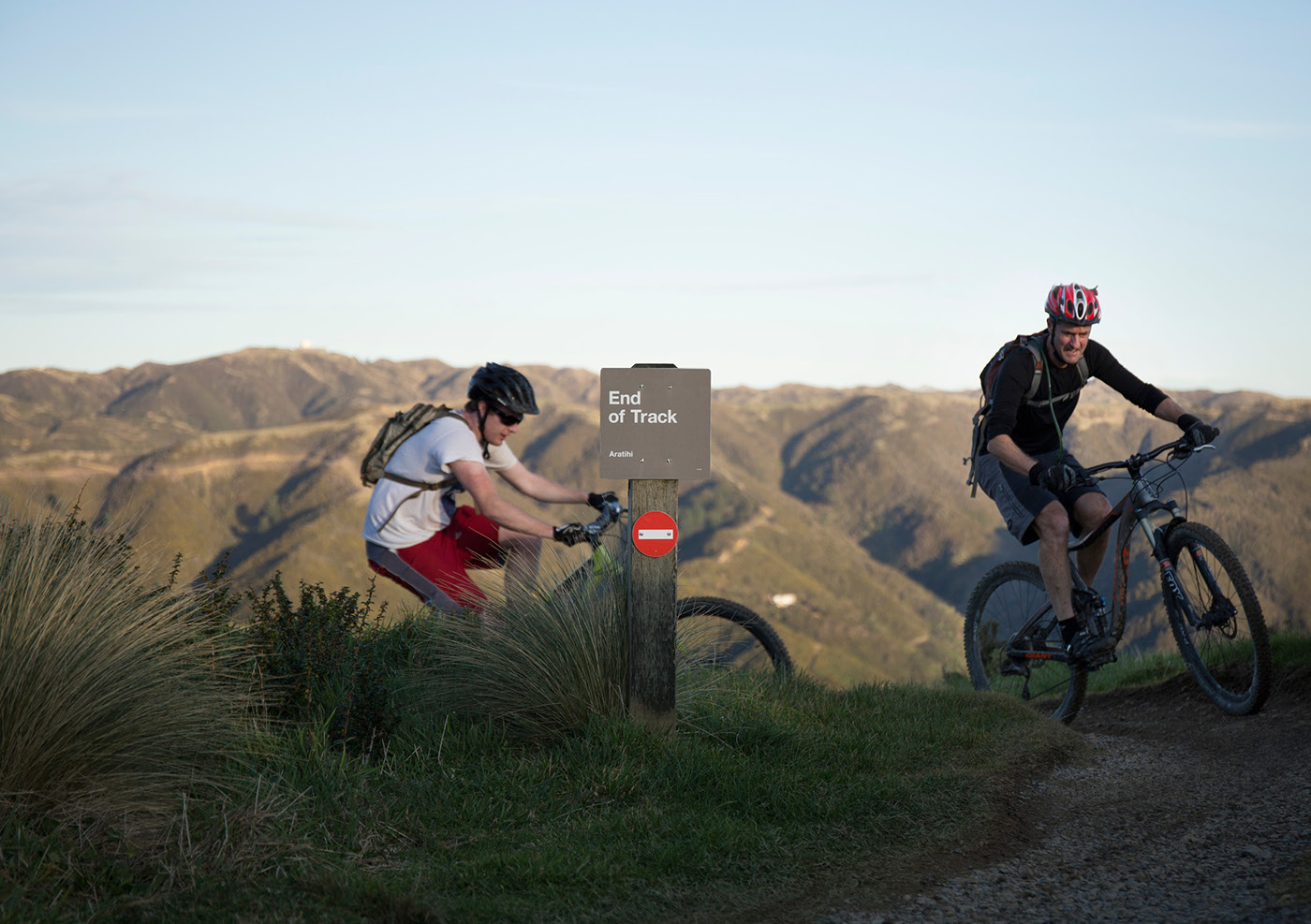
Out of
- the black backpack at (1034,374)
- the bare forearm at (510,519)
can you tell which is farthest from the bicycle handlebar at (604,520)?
the black backpack at (1034,374)

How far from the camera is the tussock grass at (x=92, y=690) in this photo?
3.72 m

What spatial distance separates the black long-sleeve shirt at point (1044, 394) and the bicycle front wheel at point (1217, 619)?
950 mm

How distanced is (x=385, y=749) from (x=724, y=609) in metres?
2.52

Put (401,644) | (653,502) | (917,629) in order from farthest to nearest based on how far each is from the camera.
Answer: (917,629)
(401,644)
(653,502)

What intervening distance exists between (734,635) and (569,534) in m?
1.22

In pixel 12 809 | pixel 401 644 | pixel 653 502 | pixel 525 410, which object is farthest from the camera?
pixel 525 410

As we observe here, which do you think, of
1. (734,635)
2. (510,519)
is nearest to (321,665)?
(510,519)

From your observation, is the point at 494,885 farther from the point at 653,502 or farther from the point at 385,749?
→ the point at 653,502

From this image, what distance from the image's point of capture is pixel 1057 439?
6.65 meters

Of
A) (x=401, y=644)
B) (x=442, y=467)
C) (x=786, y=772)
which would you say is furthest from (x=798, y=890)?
(x=442, y=467)

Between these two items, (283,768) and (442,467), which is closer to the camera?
(283,768)

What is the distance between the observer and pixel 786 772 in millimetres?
4805

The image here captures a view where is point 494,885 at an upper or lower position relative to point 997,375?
lower

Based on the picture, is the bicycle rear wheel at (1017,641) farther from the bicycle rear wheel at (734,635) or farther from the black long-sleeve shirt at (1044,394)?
the bicycle rear wheel at (734,635)
